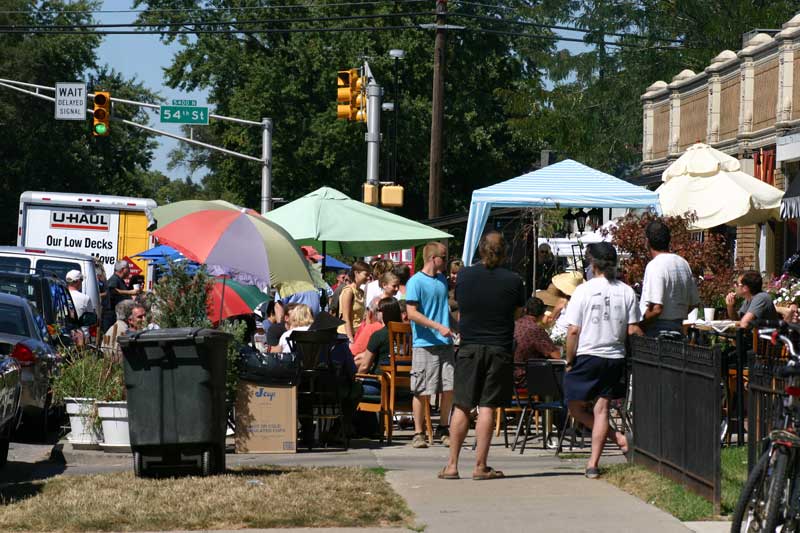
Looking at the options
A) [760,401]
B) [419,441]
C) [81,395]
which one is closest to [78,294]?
[81,395]

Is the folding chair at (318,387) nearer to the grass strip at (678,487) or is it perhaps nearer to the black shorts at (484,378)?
the black shorts at (484,378)

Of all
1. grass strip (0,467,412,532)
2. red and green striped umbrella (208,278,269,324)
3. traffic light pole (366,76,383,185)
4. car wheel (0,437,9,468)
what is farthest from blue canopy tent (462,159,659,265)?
traffic light pole (366,76,383,185)

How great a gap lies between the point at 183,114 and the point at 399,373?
22556 mm

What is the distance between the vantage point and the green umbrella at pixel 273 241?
1460 centimetres

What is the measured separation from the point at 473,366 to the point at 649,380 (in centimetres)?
137

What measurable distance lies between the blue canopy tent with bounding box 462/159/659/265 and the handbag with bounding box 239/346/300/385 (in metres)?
5.00

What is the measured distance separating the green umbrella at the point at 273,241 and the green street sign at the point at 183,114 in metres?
20.5

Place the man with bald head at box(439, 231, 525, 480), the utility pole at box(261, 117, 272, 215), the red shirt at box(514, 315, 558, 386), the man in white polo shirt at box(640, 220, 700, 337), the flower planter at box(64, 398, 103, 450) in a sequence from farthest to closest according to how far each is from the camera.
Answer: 1. the utility pole at box(261, 117, 272, 215)
2. the red shirt at box(514, 315, 558, 386)
3. the flower planter at box(64, 398, 103, 450)
4. the man in white polo shirt at box(640, 220, 700, 337)
5. the man with bald head at box(439, 231, 525, 480)

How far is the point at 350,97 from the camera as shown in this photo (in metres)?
29.5

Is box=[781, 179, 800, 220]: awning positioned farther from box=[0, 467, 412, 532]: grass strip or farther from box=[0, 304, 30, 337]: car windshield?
box=[0, 304, 30, 337]: car windshield

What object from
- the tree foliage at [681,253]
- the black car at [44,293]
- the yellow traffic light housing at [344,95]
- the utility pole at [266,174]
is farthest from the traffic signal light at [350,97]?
the tree foliage at [681,253]

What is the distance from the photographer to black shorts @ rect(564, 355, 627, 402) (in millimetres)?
10938

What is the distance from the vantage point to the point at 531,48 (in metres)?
57.4

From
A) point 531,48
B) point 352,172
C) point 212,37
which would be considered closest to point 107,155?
point 212,37
